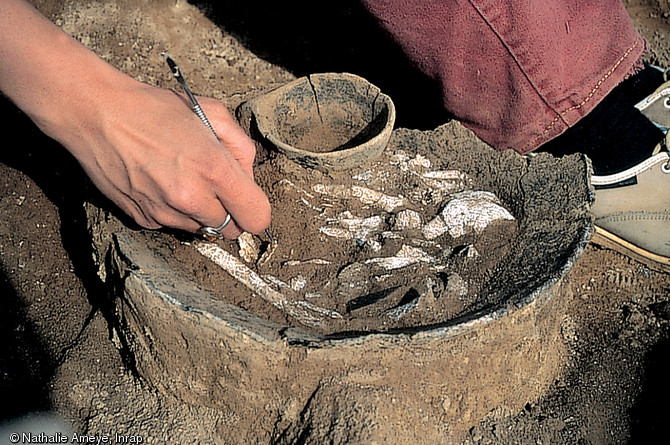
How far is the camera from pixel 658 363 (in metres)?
1.82

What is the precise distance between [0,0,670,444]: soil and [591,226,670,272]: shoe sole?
29 millimetres

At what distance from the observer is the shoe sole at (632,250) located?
2055 mm

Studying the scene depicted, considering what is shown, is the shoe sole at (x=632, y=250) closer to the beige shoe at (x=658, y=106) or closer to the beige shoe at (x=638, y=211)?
the beige shoe at (x=638, y=211)

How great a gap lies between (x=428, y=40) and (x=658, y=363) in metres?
1.08

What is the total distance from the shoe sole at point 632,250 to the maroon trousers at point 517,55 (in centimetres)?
37

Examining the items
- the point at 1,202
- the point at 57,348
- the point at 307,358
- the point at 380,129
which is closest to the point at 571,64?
the point at 380,129

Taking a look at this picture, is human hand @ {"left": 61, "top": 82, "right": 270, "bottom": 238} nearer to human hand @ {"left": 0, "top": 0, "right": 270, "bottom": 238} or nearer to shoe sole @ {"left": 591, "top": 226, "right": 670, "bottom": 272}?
human hand @ {"left": 0, "top": 0, "right": 270, "bottom": 238}

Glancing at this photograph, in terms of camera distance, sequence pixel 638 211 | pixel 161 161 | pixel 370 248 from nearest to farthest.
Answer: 1. pixel 161 161
2. pixel 370 248
3. pixel 638 211

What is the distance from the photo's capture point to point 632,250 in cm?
206

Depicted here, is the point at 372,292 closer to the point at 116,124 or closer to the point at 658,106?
the point at 116,124

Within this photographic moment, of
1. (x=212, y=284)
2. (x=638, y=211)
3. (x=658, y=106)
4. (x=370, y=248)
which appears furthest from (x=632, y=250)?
(x=212, y=284)

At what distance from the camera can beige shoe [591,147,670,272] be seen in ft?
6.37

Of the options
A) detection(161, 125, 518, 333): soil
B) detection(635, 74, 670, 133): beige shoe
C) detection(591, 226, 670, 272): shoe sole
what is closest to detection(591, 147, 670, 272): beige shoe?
detection(591, 226, 670, 272): shoe sole

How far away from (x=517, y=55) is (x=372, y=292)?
772 millimetres
